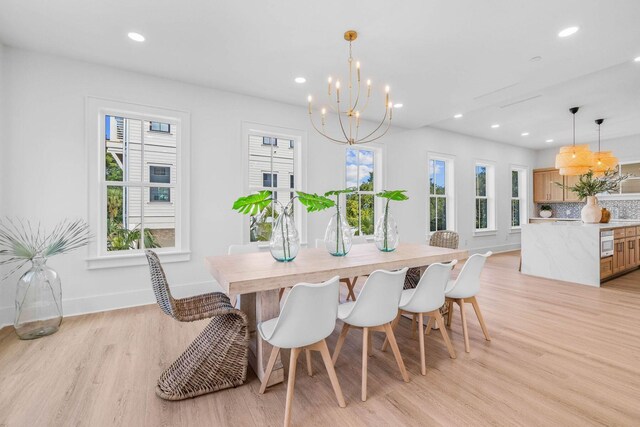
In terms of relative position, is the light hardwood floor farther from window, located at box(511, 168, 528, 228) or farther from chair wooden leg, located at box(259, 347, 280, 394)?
window, located at box(511, 168, 528, 228)

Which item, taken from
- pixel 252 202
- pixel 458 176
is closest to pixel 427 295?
pixel 252 202

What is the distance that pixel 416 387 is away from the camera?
197 centimetres

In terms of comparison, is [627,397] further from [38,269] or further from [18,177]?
[18,177]

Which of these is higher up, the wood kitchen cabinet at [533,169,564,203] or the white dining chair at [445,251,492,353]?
the wood kitchen cabinet at [533,169,564,203]

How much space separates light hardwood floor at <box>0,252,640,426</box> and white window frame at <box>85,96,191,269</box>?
71 centimetres

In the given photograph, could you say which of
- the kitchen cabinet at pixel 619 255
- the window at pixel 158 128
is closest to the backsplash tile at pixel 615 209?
the kitchen cabinet at pixel 619 255

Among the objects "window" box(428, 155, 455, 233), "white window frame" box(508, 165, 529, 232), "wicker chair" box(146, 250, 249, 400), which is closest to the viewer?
"wicker chair" box(146, 250, 249, 400)

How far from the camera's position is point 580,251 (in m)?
4.62

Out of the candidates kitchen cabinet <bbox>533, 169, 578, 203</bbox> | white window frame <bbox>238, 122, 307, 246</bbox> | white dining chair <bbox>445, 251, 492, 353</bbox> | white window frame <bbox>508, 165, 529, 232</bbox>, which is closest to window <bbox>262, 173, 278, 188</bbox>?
white window frame <bbox>238, 122, 307, 246</bbox>

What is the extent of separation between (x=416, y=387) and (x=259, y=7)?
306cm

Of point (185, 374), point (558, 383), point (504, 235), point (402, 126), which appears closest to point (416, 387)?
point (558, 383)

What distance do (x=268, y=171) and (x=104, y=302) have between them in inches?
105

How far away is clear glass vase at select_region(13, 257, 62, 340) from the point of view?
8.98 feet

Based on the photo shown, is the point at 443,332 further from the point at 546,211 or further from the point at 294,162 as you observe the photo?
the point at 546,211
